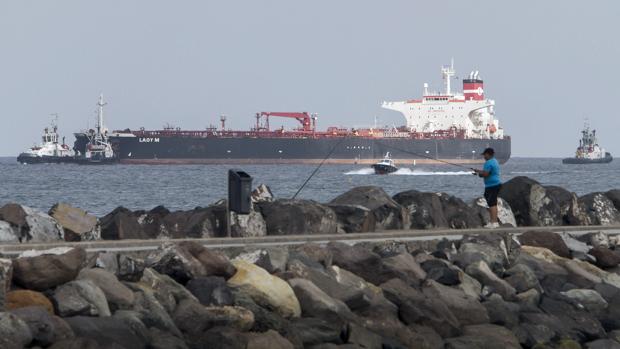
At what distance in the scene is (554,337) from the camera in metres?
12.6

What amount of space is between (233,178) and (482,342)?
4223mm

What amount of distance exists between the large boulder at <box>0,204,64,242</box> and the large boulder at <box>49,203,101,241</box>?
24cm

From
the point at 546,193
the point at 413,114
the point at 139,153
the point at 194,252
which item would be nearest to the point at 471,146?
the point at 413,114

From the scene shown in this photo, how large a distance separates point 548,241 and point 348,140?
105773mm

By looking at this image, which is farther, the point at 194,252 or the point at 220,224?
the point at 220,224

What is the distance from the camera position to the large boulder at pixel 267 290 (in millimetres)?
11211

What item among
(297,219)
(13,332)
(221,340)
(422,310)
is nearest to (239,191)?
(297,219)

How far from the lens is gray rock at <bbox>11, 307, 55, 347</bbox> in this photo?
30.3 ft

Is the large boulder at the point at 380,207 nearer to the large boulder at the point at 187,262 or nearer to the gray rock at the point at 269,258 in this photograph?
the gray rock at the point at 269,258

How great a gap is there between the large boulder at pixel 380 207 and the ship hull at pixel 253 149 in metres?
96.1

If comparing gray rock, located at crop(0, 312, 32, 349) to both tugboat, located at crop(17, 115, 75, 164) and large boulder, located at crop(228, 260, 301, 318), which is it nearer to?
large boulder, located at crop(228, 260, 301, 318)

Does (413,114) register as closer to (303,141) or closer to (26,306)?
(303,141)

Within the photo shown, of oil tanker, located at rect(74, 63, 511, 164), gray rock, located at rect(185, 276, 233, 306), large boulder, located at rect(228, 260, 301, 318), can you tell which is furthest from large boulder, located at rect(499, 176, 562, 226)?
oil tanker, located at rect(74, 63, 511, 164)

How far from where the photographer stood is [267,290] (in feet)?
37.1
